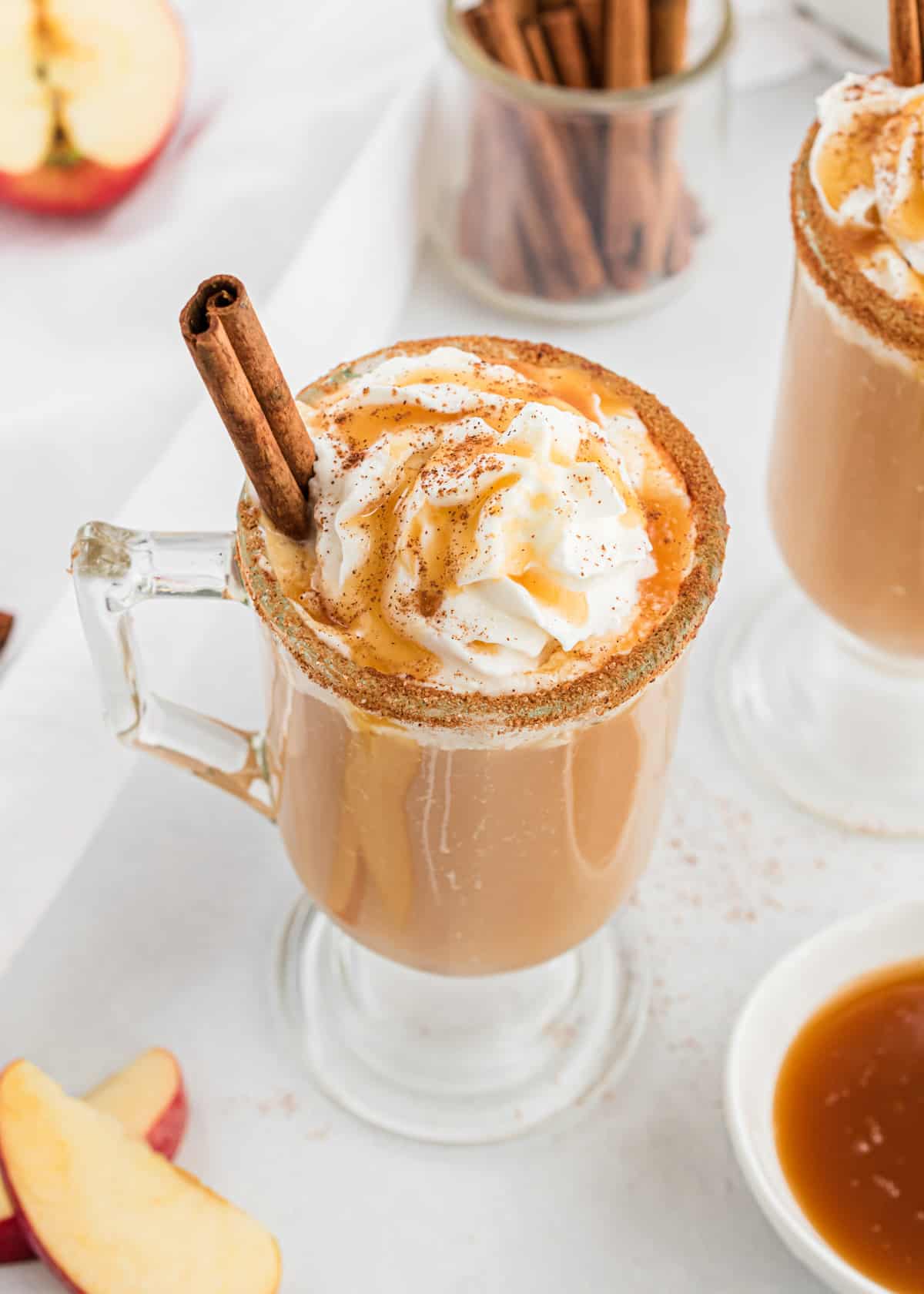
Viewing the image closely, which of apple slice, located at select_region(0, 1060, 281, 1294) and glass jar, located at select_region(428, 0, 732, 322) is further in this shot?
glass jar, located at select_region(428, 0, 732, 322)

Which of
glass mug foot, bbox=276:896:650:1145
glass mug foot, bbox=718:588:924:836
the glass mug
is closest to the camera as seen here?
the glass mug

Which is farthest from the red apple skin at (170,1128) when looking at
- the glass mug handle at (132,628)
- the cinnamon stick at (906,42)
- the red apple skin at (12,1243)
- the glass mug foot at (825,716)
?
the cinnamon stick at (906,42)

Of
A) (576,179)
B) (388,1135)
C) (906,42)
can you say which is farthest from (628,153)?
(388,1135)

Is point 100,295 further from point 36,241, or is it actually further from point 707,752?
point 707,752

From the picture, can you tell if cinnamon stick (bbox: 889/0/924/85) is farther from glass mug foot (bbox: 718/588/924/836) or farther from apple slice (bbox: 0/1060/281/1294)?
apple slice (bbox: 0/1060/281/1294)

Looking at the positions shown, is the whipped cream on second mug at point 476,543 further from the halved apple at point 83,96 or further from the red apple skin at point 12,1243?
the halved apple at point 83,96

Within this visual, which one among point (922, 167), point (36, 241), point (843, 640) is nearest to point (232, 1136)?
→ point (843, 640)

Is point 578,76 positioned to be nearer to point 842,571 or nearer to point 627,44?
point 627,44

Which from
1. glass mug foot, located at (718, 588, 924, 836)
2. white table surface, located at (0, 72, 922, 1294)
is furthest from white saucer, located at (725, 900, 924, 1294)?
glass mug foot, located at (718, 588, 924, 836)
